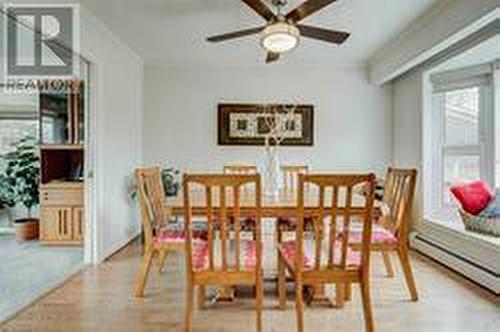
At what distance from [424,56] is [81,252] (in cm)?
411

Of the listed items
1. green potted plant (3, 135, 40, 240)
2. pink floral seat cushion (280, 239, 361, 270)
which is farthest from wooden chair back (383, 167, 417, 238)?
green potted plant (3, 135, 40, 240)

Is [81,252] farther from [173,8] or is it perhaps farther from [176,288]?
[173,8]

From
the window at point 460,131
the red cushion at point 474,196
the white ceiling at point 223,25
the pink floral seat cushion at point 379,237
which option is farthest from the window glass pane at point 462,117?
the pink floral seat cushion at point 379,237

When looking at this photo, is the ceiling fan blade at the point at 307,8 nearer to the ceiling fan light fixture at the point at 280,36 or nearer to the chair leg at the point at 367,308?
the ceiling fan light fixture at the point at 280,36

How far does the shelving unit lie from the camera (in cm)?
501

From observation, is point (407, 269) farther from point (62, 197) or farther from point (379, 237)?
point (62, 197)

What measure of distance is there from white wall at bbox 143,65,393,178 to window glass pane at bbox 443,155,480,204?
3.51ft

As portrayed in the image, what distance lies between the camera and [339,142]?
5.87m

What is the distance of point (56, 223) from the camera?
16.5 feet

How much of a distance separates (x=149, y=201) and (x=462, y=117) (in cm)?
347

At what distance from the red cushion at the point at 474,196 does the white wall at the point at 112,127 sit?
11.2ft

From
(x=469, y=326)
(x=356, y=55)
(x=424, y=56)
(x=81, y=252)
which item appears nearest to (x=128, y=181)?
(x=81, y=252)

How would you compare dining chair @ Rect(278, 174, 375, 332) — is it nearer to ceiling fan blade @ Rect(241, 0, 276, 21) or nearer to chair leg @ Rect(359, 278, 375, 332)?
chair leg @ Rect(359, 278, 375, 332)

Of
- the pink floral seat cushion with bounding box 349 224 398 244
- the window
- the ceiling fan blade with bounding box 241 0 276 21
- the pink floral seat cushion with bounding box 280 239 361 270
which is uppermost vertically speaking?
the ceiling fan blade with bounding box 241 0 276 21
